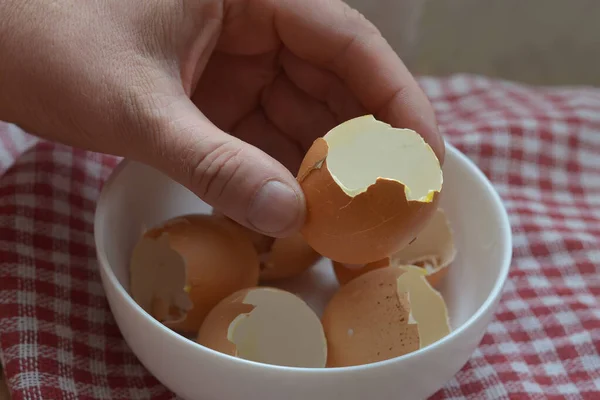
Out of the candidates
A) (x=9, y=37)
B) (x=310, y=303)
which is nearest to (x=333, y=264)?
(x=310, y=303)

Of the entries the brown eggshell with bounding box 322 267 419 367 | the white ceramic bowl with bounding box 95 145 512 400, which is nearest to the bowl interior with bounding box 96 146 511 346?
the white ceramic bowl with bounding box 95 145 512 400

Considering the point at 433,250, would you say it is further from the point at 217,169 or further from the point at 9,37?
the point at 9,37

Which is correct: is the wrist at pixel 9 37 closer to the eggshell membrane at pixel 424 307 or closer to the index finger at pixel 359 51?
the index finger at pixel 359 51

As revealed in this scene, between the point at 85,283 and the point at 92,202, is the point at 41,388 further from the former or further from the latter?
the point at 92,202

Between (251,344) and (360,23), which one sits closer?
(251,344)

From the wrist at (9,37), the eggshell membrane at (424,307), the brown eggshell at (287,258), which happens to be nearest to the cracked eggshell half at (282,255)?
the brown eggshell at (287,258)

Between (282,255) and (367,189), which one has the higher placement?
(367,189)

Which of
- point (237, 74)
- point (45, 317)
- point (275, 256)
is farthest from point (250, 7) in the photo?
point (45, 317)
